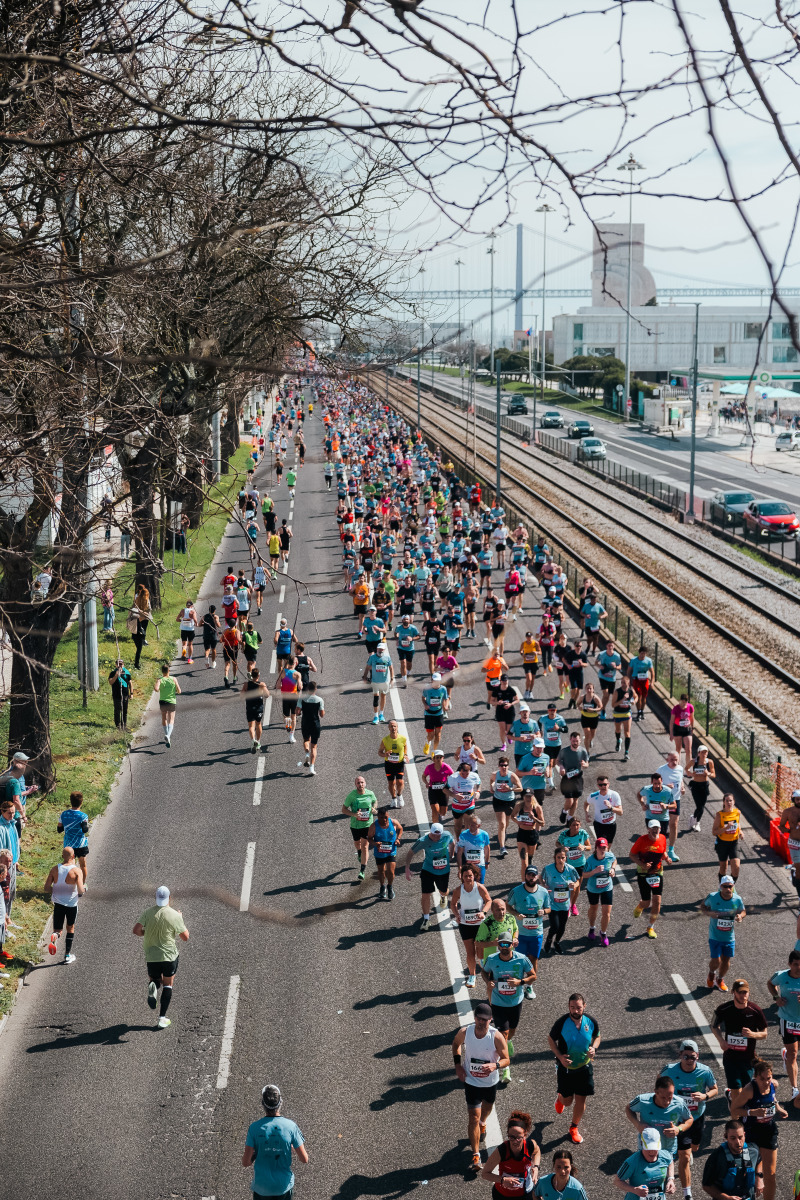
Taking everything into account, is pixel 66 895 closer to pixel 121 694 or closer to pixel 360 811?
pixel 360 811

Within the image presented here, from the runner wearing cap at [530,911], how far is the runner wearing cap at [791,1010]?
2.54 metres

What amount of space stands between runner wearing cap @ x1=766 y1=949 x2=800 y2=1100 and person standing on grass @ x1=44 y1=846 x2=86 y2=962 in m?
7.26

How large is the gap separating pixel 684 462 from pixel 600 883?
5683 centimetres

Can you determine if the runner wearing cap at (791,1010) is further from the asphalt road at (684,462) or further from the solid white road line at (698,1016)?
the asphalt road at (684,462)

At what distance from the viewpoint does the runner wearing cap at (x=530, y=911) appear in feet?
42.5

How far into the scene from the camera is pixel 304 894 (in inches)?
609

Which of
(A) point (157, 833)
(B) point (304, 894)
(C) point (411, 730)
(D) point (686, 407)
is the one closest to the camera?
(B) point (304, 894)

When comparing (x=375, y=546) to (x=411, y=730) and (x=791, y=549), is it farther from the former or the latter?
(x=791, y=549)

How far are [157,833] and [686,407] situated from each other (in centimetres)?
7824

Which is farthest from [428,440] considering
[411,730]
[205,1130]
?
[205,1130]

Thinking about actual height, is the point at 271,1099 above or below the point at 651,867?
above

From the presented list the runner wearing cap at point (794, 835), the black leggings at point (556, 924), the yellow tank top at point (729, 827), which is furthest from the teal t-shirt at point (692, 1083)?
the yellow tank top at point (729, 827)

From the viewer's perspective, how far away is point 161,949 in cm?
1238

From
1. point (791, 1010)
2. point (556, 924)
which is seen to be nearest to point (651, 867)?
point (556, 924)
